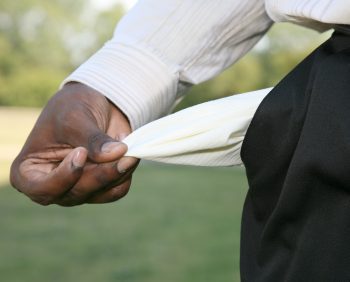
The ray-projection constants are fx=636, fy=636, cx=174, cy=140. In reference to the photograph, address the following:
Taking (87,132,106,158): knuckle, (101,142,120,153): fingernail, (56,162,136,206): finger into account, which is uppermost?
(101,142,120,153): fingernail

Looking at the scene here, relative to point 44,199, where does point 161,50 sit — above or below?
above

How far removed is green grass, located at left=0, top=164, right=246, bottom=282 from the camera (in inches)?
157

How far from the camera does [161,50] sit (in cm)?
113

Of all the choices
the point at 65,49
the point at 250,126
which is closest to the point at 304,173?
the point at 250,126

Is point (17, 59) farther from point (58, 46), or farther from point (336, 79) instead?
point (336, 79)

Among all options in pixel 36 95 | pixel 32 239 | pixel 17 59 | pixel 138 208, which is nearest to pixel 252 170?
pixel 32 239

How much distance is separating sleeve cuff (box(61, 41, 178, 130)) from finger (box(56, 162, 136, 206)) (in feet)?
0.40

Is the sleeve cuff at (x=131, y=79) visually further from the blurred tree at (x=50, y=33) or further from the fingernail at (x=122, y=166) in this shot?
the blurred tree at (x=50, y=33)

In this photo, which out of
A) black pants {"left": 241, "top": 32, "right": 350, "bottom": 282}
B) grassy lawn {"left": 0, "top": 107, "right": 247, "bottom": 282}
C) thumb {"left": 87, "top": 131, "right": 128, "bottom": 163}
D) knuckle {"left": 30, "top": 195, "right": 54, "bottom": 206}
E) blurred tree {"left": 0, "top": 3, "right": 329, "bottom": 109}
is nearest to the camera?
black pants {"left": 241, "top": 32, "right": 350, "bottom": 282}

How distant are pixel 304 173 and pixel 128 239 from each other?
4297 mm

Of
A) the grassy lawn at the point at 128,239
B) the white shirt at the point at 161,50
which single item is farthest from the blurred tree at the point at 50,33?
the white shirt at the point at 161,50

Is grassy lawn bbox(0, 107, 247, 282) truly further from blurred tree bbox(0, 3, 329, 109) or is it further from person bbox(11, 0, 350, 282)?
blurred tree bbox(0, 3, 329, 109)

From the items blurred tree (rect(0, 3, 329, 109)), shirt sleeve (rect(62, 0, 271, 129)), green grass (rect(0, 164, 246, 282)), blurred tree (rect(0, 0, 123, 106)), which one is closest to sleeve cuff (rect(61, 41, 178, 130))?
shirt sleeve (rect(62, 0, 271, 129))

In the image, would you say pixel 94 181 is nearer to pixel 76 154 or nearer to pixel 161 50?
pixel 76 154
